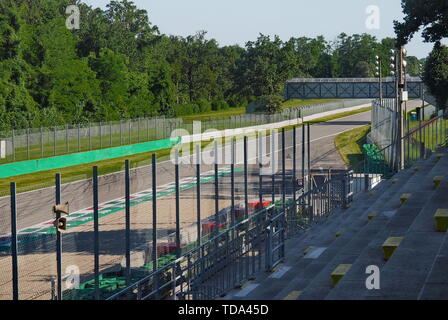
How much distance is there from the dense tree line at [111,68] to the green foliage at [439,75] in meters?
32.5

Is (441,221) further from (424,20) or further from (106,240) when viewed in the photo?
(424,20)

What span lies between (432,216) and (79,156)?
1240 inches

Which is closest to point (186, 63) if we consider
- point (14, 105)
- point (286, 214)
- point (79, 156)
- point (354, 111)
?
point (354, 111)

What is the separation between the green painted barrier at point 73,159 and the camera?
42391 millimetres

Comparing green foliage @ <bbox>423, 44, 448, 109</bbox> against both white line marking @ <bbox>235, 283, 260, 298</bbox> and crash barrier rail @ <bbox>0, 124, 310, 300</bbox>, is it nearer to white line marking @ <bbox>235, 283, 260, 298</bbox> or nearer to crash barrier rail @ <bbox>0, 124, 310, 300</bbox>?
crash barrier rail @ <bbox>0, 124, 310, 300</bbox>

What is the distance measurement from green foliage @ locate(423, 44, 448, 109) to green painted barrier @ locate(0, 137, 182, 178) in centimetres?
3059

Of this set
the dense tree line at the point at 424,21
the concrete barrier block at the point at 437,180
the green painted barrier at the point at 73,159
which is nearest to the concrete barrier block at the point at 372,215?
the concrete barrier block at the point at 437,180

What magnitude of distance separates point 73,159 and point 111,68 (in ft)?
138

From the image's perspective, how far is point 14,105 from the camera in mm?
63469

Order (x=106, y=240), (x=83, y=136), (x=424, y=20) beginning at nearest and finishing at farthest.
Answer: (x=106, y=240) < (x=424, y=20) < (x=83, y=136)

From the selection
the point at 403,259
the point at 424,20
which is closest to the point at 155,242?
the point at 403,259

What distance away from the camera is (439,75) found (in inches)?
2881

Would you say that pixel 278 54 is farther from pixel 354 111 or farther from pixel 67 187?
pixel 67 187

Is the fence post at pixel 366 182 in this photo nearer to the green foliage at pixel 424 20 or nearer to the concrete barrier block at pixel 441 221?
the green foliage at pixel 424 20
